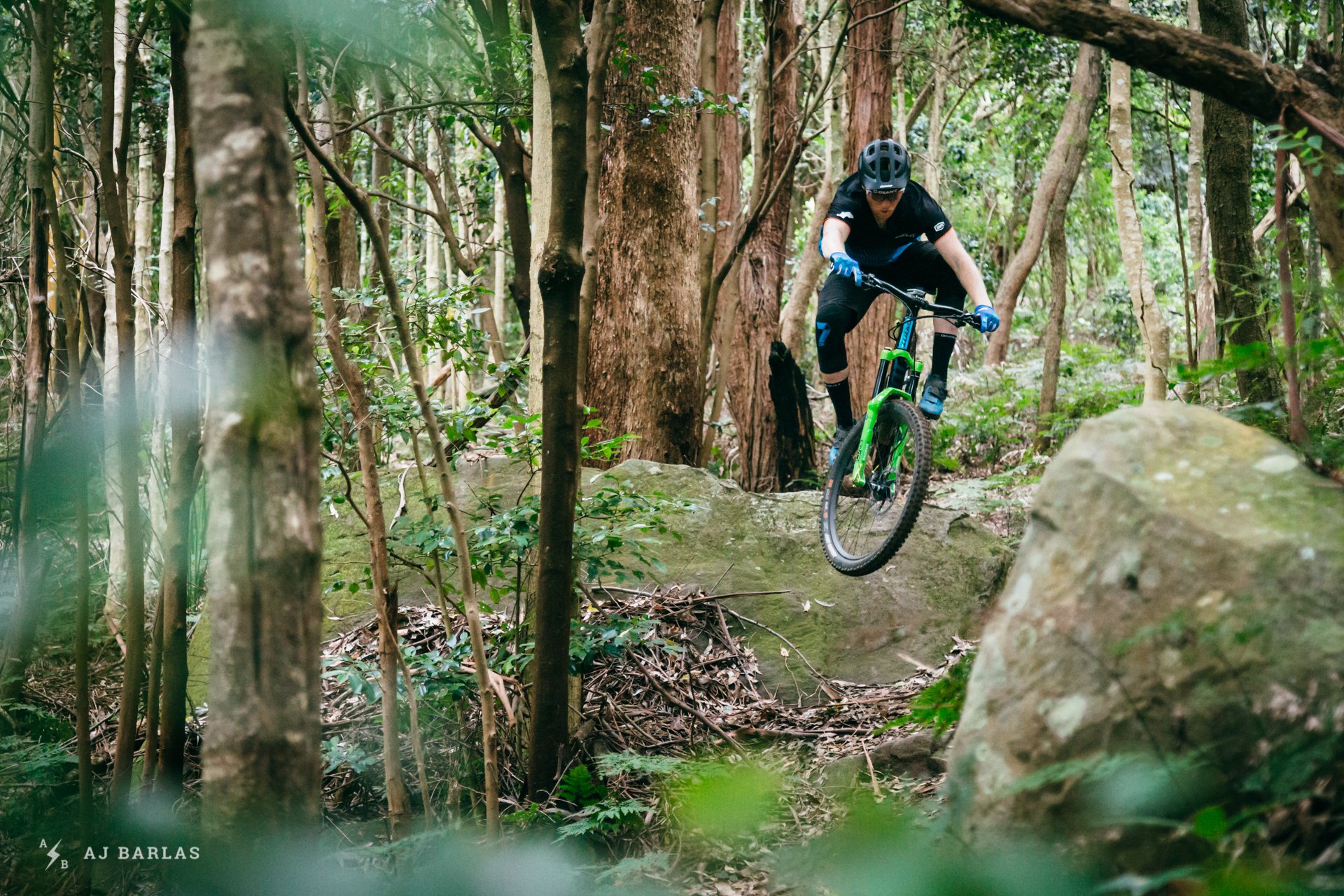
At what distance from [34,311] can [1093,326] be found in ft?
65.2

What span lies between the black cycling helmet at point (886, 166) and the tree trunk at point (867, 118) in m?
4.98

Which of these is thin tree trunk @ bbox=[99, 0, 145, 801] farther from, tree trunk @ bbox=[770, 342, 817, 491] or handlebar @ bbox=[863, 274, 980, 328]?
tree trunk @ bbox=[770, 342, 817, 491]

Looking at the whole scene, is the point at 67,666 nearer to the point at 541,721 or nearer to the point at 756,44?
the point at 541,721

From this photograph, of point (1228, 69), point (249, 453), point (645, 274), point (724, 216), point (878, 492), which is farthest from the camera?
point (724, 216)

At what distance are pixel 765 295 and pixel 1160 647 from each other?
8.74 metres

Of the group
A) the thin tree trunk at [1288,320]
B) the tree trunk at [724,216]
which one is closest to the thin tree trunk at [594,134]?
the thin tree trunk at [1288,320]

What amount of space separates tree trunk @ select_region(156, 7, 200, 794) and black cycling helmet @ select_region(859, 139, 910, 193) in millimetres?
3376

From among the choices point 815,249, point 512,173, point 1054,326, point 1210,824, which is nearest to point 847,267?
point 1210,824

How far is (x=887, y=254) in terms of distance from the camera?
228 inches

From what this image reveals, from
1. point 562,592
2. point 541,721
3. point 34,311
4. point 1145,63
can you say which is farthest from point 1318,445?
point 34,311

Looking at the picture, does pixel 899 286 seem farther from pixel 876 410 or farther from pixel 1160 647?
pixel 1160 647

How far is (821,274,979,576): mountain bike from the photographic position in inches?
194

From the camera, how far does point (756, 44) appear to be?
14211mm

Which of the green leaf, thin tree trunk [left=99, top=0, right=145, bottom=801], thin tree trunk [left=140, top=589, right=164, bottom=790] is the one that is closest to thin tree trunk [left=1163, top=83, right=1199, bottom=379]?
the green leaf
